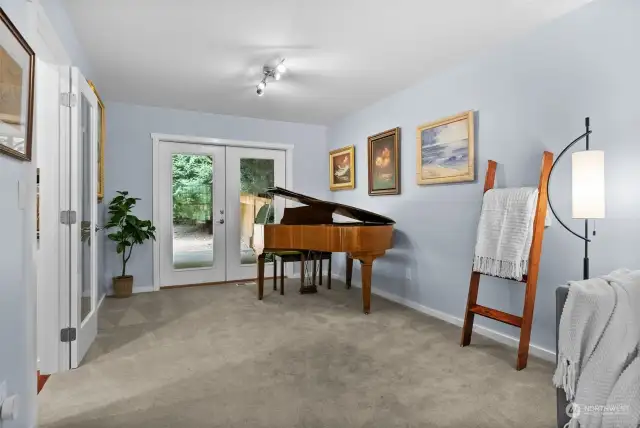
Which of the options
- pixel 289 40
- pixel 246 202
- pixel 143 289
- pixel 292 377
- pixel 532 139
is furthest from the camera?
pixel 246 202

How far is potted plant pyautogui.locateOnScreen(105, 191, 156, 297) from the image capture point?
4.18m

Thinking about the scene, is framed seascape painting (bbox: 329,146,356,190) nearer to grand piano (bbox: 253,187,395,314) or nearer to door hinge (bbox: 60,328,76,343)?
grand piano (bbox: 253,187,395,314)

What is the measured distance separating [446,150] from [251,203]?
289cm

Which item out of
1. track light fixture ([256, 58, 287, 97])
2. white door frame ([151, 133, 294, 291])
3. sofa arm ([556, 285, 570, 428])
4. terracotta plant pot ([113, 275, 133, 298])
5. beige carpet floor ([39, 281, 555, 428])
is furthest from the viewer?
white door frame ([151, 133, 294, 291])

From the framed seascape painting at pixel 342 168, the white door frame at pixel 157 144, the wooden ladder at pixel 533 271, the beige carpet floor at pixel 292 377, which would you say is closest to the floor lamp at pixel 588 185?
the wooden ladder at pixel 533 271

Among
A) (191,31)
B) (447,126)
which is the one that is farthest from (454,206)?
(191,31)

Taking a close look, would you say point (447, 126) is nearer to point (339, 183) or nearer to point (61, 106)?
point (339, 183)

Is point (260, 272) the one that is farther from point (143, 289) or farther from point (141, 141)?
point (141, 141)

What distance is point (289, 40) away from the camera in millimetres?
2857

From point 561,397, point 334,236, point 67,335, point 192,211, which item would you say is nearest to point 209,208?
point 192,211

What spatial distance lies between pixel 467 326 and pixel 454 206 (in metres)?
1.11

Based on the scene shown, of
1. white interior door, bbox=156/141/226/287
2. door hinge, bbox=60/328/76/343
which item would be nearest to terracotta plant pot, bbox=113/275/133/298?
white interior door, bbox=156/141/226/287

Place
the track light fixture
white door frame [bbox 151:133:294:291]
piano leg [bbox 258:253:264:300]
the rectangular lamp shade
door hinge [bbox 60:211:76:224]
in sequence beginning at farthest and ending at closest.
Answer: white door frame [bbox 151:133:294:291] < piano leg [bbox 258:253:264:300] < the track light fixture < door hinge [bbox 60:211:76:224] < the rectangular lamp shade

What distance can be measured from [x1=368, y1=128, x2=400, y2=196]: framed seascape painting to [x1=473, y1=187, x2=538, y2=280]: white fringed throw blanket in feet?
4.75
